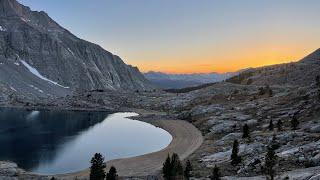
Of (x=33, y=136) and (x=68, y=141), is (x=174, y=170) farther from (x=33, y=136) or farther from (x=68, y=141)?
(x=33, y=136)

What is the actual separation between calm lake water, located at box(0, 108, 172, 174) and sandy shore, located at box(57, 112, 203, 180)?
4.50 metres

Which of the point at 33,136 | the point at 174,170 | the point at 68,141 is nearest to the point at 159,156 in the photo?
the point at 174,170

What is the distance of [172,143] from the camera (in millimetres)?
128250

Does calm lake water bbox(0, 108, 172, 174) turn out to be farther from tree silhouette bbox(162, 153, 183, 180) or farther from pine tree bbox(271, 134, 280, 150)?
pine tree bbox(271, 134, 280, 150)

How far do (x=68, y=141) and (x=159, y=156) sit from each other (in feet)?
137

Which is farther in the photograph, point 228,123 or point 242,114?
point 242,114

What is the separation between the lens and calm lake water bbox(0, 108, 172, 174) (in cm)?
10275

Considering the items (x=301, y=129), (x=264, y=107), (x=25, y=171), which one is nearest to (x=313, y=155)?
(x=301, y=129)

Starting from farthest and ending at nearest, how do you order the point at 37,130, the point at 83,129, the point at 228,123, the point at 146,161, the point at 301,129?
the point at 83,129, the point at 37,130, the point at 228,123, the point at 146,161, the point at 301,129

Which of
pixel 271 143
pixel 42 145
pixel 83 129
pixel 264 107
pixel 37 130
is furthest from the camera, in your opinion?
pixel 83 129

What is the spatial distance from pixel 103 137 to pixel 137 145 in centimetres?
2257

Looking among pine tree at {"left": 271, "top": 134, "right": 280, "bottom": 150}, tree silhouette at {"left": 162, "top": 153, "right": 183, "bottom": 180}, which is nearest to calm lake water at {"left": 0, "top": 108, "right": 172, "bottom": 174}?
tree silhouette at {"left": 162, "top": 153, "right": 183, "bottom": 180}

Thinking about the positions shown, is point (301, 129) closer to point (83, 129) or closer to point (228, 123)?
point (228, 123)

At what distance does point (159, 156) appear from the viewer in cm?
10762
